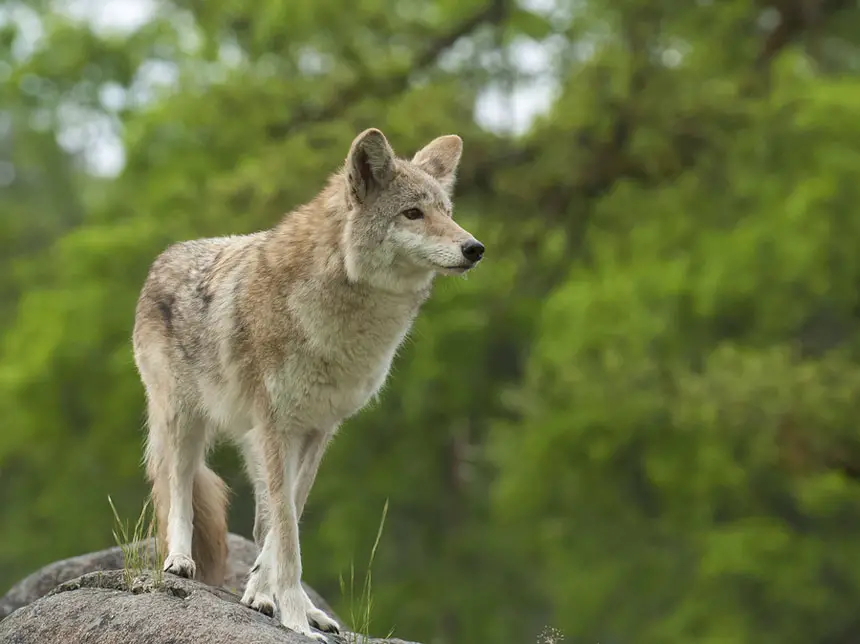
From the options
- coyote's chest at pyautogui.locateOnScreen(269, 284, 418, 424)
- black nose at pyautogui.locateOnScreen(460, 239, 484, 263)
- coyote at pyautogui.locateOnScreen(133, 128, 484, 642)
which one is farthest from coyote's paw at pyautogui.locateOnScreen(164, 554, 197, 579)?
black nose at pyautogui.locateOnScreen(460, 239, 484, 263)

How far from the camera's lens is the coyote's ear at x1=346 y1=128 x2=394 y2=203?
579 cm

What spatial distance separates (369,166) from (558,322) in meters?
12.4

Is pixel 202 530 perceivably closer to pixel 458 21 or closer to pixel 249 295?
pixel 249 295

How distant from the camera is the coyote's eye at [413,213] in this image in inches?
230

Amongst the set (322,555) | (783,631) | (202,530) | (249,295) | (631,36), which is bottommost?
(322,555)

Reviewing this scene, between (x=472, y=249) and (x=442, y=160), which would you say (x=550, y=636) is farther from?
(x=442, y=160)

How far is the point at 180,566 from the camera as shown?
6.09 meters

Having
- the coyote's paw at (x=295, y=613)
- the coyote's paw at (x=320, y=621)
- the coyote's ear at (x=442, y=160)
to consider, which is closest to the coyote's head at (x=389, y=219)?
the coyote's ear at (x=442, y=160)

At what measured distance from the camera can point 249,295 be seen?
6.11 meters

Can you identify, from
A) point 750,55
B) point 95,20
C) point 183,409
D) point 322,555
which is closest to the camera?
point 183,409

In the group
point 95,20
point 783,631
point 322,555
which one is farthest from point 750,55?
point 95,20

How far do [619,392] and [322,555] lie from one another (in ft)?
21.6

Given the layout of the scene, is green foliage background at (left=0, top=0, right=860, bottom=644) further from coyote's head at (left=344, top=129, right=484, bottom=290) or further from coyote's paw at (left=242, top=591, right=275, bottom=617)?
coyote's paw at (left=242, top=591, right=275, bottom=617)

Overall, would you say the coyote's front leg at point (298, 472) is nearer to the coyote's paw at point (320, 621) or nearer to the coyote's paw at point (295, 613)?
the coyote's paw at point (320, 621)
